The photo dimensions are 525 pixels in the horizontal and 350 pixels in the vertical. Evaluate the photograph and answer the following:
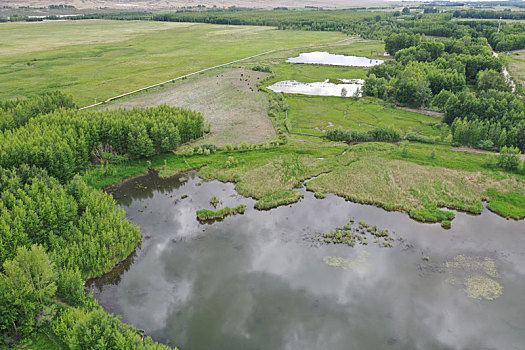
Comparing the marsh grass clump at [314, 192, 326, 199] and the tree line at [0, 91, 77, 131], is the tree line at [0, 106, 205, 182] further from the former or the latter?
the marsh grass clump at [314, 192, 326, 199]

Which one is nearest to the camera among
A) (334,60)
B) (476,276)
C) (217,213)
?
(476,276)

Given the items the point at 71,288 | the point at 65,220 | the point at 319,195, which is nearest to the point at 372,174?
the point at 319,195

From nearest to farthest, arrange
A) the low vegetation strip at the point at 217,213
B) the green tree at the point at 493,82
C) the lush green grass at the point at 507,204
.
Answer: the lush green grass at the point at 507,204, the low vegetation strip at the point at 217,213, the green tree at the point at 493,82

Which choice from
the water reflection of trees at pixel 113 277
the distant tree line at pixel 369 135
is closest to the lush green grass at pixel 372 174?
the distant tree line at pixel 369 135

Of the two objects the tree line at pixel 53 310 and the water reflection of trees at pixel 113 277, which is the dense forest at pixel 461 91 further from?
the tree line at pixel 53 310

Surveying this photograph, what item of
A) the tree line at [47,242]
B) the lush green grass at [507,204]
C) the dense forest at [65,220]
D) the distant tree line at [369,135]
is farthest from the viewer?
the distant tree line at [369,135]

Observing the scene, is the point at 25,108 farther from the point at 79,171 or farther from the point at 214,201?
the point at 214,201
